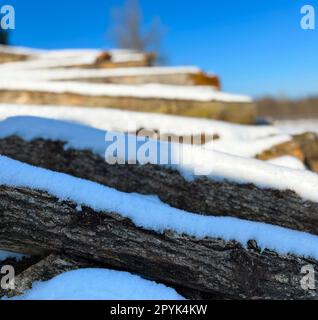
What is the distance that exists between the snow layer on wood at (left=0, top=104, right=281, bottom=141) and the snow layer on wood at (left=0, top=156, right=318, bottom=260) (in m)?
4.10

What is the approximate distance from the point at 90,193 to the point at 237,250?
1.75 m

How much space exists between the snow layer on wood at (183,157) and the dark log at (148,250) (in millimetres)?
1325

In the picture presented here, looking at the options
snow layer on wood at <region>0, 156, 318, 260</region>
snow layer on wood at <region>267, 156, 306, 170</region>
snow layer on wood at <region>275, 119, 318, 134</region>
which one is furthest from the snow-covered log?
snow layer on wood at <region>0, 156, 318, 260</region>

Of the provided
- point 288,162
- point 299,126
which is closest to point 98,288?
point 288,162

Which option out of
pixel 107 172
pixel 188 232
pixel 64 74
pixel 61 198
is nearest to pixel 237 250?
pixel 188 232

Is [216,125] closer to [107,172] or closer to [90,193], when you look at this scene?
[107,172]

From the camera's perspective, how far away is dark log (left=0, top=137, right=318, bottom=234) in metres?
5.07

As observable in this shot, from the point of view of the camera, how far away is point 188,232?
425 centimetres

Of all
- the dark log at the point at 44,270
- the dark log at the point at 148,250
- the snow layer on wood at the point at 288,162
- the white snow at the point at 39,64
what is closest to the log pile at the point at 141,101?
the white snow at the point at 39,64

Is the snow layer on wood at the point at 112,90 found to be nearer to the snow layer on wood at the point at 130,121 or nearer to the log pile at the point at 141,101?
the log pile at the point at 141,101

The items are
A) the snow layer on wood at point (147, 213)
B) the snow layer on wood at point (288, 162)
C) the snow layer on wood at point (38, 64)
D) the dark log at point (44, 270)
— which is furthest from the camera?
the snow layer on wood at point (38, 64)

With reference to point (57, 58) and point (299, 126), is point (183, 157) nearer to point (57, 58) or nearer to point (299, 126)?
point (57, 58)

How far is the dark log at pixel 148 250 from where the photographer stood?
4.12 metres
